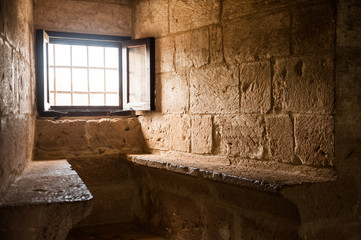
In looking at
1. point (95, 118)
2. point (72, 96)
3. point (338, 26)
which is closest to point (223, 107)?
point (338, 26)

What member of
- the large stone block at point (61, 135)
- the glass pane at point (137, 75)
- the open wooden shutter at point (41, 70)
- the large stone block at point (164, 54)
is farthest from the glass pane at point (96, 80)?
the large stone block at point (164, 54)

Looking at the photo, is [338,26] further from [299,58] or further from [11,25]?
[11,25]

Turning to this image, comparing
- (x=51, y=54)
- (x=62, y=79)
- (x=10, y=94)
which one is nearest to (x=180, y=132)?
(x=62, y=79)

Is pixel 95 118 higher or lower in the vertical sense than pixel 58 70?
lower

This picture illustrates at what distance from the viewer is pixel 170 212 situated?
3688mm

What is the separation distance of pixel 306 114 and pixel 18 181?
219cm

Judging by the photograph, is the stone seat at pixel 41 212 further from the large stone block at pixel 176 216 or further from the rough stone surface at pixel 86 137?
the rough stone surface at pixel 86 137

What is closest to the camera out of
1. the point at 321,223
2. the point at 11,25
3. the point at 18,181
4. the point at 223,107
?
the point at 11,25

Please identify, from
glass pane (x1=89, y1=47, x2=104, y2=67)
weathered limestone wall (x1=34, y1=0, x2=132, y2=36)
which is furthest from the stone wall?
glass pane (x1=89, y1=47, x2=104, y2=67)

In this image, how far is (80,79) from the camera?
4309mm

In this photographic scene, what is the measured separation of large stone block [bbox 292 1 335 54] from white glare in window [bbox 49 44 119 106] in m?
2.49

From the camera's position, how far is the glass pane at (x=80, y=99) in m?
4.32

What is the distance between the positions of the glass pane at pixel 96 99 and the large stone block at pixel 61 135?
13.8 inches

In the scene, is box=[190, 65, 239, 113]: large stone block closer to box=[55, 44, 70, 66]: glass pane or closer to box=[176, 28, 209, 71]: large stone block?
box=[176, 28, 209, 71]: large stone block
